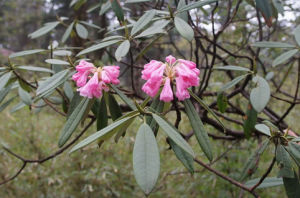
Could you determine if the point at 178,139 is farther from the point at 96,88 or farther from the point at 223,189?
the point at 223,189

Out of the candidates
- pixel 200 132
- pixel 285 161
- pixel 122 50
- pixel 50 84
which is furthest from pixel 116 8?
pixel 285 161

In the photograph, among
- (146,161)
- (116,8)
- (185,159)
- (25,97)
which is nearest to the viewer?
(146,161)

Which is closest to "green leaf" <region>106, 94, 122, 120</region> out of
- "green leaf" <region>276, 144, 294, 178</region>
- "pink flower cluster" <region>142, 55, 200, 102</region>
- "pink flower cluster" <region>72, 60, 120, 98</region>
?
"pink flower cluster" <region>72, 60, 120, 98</region>

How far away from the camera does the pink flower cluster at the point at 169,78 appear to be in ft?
1.89

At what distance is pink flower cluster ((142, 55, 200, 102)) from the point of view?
0.57 metres

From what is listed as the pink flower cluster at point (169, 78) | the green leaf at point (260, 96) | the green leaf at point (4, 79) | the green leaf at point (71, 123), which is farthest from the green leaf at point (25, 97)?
the green leaf at point (260, 96)

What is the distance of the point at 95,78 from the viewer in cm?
64

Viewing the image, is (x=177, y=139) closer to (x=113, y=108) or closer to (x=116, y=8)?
(x=113, y=108)

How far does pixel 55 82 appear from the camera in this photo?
0.72 m

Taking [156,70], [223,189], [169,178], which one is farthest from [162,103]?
[169,178]

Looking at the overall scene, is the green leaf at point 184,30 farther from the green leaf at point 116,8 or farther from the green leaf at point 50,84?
the green leaf at point 50,84

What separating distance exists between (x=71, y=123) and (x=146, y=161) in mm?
292

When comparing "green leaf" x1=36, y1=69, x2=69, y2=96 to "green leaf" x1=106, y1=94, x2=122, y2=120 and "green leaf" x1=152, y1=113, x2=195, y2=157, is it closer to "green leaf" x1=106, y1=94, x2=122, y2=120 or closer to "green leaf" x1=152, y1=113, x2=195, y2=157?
"green leaf" x1=106, y1=94, x2=122, y2=120

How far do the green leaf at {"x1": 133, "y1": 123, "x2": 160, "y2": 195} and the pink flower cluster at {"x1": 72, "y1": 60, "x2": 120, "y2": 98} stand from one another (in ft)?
0.69
